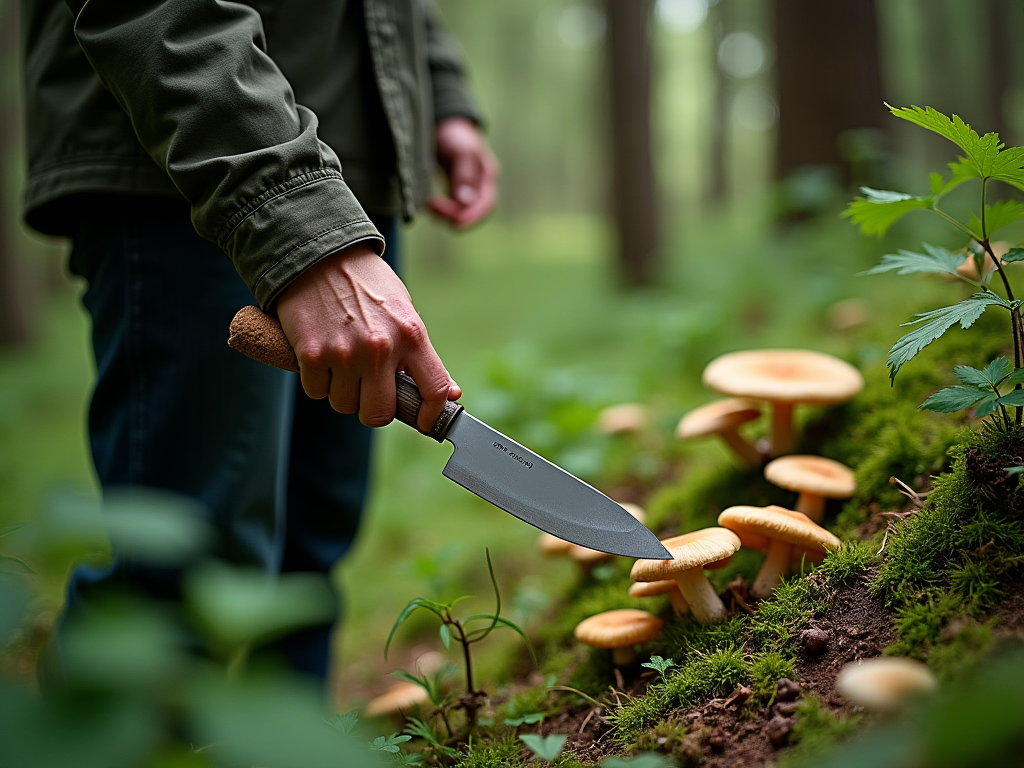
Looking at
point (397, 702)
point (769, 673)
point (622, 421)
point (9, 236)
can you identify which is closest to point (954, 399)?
point (769, 673)

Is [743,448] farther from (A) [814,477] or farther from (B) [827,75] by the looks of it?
(B) [827,75]

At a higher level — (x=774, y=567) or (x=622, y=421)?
(x=774, y=567)

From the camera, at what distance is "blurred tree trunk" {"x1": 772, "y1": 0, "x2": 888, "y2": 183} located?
6.08 m

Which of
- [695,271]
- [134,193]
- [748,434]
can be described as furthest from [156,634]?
[695,271]

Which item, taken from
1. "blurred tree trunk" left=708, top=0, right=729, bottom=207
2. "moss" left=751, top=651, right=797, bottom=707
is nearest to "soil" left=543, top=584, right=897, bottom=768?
"moss" left=751, top=651, right=797, bottom=707

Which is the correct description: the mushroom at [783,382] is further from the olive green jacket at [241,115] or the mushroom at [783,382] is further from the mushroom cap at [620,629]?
the olive green jacket at [241,115]

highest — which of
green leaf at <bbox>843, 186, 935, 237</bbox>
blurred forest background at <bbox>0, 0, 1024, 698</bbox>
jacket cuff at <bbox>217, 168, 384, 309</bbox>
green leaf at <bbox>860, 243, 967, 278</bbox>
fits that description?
jacket cuff at <bbox>217, 168, 384, 309</bbox>

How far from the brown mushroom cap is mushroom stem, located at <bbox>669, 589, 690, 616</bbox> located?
0.26 meters

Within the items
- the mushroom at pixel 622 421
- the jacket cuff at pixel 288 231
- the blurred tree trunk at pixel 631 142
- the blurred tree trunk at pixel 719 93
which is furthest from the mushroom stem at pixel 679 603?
the blurred tree trunk at pixel 719 93

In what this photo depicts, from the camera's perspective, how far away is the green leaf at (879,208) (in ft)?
5.80

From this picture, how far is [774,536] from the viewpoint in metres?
1.72

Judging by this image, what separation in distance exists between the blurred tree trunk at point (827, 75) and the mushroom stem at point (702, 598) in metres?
5.62

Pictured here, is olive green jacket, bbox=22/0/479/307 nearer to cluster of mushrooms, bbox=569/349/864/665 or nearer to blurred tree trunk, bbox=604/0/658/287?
cluster of mushrooms, bbox=569/349/864/665

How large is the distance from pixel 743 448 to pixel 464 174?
1.64m
